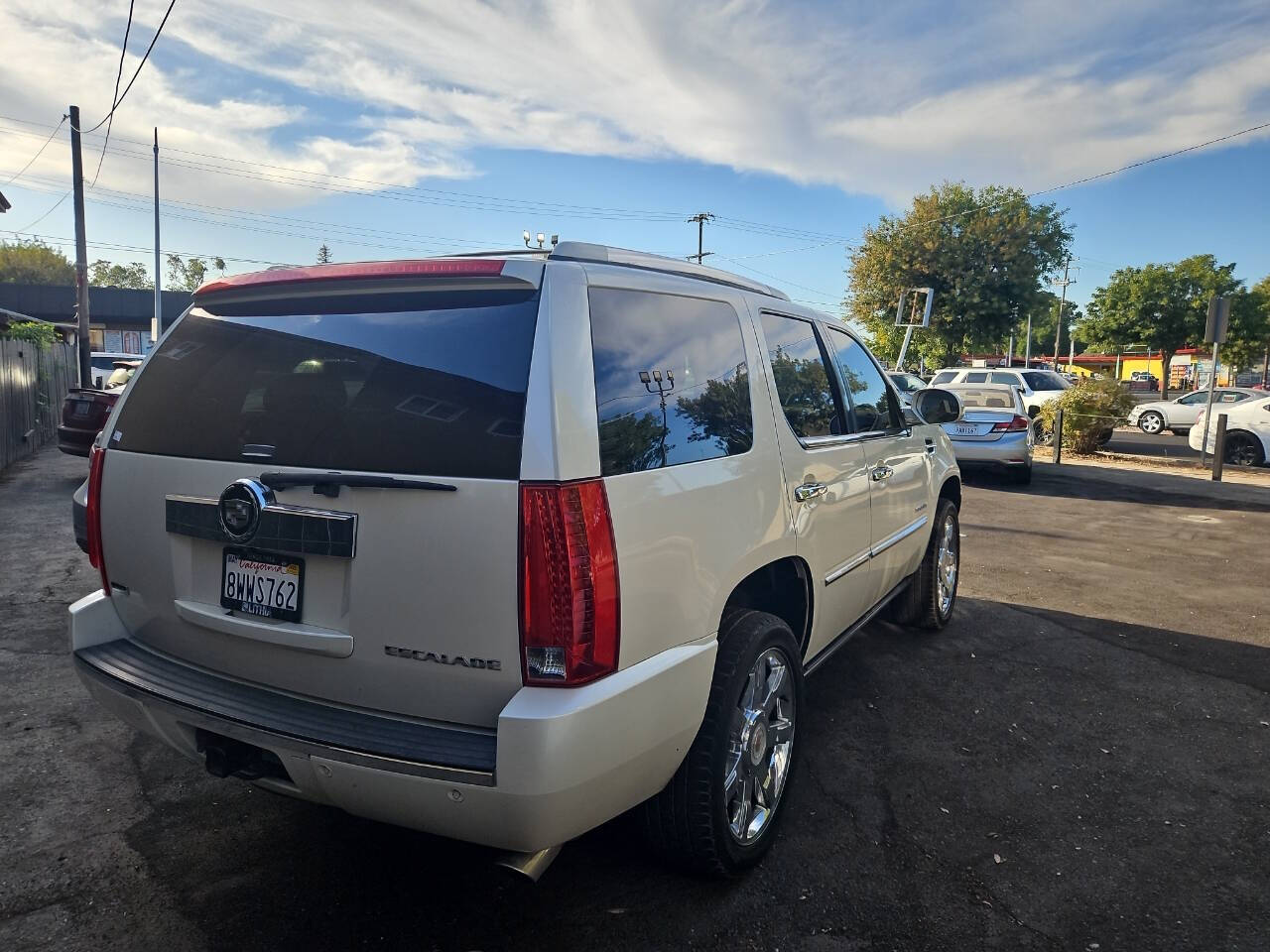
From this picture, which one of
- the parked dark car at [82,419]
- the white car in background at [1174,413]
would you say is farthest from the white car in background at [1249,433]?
the parked dark car at [82,419]

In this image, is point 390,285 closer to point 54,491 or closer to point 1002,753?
point 1002,753

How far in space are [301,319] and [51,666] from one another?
3291 millimetres

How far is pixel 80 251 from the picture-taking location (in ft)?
71.9

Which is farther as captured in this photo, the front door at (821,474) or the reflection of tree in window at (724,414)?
the front door at (821,474)

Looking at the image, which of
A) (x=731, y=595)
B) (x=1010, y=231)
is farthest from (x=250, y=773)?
(x=1010, y=231)

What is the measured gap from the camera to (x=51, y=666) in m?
4.63

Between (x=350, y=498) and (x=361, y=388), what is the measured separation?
32 cm

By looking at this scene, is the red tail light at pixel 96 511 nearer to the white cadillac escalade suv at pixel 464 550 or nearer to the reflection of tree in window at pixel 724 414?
the white cadillac escalade suv at pixel 464 550

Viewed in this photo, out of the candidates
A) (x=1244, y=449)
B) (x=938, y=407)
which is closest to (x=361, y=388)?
(x=938, y=407)

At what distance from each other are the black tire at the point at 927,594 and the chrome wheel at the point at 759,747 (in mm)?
2365

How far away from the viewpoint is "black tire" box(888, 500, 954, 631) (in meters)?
5.32

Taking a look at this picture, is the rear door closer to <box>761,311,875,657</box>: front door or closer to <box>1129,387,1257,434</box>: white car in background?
<box>761,311,875,657</box>: front door

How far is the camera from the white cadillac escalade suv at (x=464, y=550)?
213 cm

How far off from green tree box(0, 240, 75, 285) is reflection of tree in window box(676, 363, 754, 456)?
91794mm
